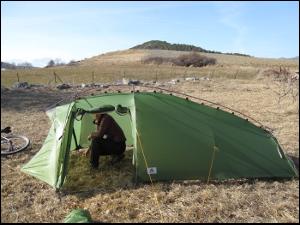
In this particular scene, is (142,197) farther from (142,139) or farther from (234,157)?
(234,157)

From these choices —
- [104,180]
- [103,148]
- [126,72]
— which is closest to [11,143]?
[103,148]

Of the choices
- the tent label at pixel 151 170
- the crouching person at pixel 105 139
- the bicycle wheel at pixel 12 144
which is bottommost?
the bicycle wheel at pixel 12 144

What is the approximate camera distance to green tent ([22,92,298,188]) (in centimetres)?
744

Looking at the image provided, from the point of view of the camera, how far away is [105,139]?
815 cm

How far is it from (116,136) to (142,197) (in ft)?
5.83

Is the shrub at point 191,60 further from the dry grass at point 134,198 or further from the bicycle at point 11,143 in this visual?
the dry grass at point 134,198

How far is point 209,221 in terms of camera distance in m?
6.02

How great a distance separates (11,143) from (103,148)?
2.54 meters

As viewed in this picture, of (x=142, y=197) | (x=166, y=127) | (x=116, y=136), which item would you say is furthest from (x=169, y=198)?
(x=116, y=136)

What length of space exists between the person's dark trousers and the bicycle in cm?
203

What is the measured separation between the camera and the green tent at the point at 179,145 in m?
A: 7.44

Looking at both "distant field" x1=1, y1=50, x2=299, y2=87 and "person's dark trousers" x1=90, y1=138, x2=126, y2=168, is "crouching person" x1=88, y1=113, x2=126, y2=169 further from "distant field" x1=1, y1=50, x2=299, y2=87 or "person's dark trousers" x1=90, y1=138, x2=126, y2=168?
"distant field" x1=1, y1=50, x2=299, y2=87

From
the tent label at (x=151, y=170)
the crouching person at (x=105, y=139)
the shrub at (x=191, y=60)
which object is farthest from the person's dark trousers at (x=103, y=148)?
the shrub at (x=191, y=60)

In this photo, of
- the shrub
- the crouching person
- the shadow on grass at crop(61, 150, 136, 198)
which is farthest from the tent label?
the shrub
